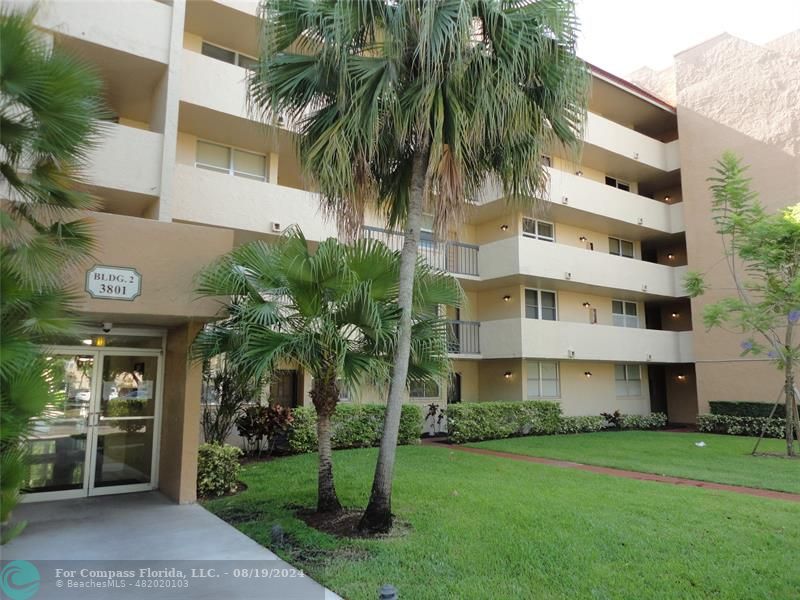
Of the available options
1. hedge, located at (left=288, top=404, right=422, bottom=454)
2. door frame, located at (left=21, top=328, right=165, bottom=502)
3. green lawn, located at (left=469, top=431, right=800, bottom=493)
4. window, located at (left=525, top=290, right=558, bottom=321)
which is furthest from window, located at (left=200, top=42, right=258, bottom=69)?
green lawn, located at (left=469, top=431, right=800, bottom=493)

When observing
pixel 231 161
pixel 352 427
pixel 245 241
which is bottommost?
pixel 352 427

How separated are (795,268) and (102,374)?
15905 mm

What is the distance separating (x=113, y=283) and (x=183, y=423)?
95.3 inches

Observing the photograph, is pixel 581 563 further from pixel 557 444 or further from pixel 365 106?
pixel 557 444

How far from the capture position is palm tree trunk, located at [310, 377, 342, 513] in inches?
304

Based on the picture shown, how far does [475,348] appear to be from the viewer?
1992 centimetres

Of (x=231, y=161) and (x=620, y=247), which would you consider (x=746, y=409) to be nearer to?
(x=620, y=247)

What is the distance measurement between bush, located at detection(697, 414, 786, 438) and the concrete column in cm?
1772

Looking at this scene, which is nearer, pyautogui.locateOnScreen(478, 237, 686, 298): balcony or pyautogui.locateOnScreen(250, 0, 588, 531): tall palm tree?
pyautogui.locateOnScreen(250, 0, 588, 531): tall palm tree

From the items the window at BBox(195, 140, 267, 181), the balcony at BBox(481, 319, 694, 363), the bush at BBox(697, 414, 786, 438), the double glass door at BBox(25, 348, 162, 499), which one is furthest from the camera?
the balcony at BBox(481, 319, 694, 363)

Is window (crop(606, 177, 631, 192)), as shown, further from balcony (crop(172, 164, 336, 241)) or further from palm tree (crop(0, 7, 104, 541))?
palm tree (crop(0, 7, 104, 541))

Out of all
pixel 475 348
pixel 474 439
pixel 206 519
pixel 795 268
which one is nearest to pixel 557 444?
pixel 474 439

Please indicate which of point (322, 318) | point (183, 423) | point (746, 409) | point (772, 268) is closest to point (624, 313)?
point (746, 409)

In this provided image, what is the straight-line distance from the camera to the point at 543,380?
20859 mm
